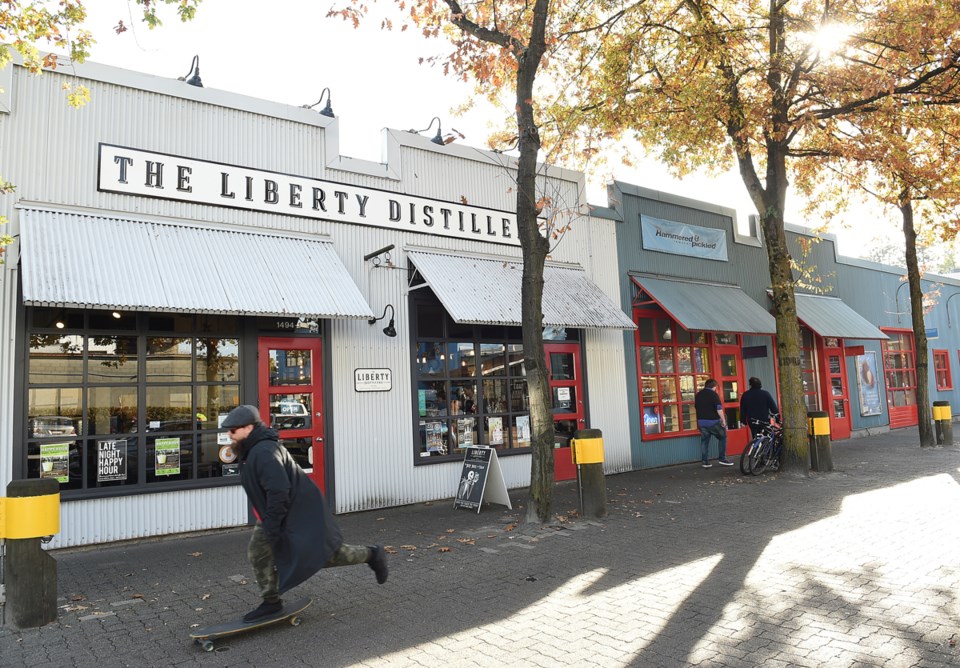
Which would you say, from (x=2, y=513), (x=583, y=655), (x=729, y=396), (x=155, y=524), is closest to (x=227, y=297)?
(x=155, y=524)

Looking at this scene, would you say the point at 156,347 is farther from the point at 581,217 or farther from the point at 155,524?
the point at 581,217

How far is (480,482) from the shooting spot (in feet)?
30.4

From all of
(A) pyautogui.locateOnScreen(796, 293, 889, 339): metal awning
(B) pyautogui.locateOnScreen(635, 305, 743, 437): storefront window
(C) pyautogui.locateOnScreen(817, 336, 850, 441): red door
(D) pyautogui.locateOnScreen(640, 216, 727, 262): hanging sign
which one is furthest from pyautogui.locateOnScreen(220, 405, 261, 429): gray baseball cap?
(C) pyautogui.locateOnScreen(817, 336, 850, 441): red door

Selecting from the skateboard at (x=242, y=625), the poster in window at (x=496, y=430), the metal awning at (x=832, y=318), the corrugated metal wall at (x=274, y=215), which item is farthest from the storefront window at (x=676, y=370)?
the skateboard at (x=242, y=625)

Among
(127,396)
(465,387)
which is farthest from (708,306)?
(127,396)

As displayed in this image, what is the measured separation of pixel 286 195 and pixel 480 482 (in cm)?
473

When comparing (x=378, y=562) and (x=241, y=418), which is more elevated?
(x=241, y=418)

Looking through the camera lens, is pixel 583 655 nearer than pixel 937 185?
Yes

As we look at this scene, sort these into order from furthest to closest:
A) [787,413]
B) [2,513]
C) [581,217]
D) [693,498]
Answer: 1. [581,217]
2. [787,413]
3. [693,498]
4. [2,513]

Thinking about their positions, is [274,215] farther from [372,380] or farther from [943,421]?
[943,421]

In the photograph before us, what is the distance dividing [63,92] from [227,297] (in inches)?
122

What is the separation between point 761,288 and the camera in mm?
16719

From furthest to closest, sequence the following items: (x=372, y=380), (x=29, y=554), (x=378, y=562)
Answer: (x=372, y=380) < (x=378, y=562) < (x=29, y=554)

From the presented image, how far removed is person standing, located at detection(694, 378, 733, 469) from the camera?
1288 cm
